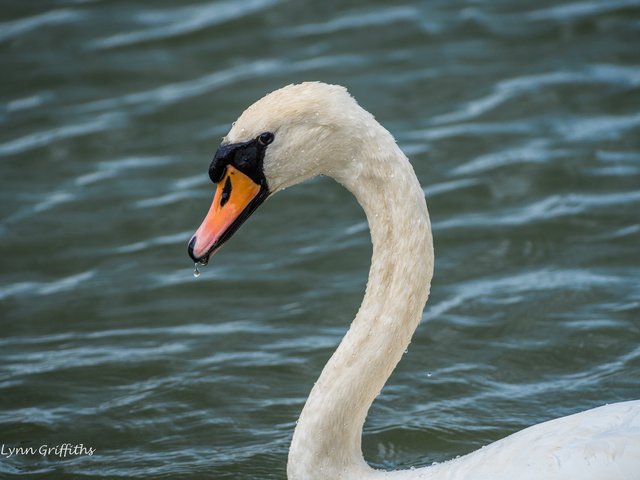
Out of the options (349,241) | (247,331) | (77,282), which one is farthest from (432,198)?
(77,282)

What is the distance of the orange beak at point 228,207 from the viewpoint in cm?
443

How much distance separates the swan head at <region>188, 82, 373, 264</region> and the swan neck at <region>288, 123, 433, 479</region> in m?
0.14

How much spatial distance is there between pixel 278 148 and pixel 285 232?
3580 mm

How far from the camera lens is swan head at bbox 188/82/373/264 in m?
4.32

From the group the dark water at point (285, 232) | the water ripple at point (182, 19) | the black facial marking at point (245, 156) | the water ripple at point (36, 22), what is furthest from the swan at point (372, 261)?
the water ripple at point (36, 22)

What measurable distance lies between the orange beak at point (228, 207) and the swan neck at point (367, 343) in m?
0.34

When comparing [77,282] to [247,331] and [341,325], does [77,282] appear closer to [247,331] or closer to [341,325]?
[247,331]

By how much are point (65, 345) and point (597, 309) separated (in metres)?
3.13

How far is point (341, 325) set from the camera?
22.4 feet

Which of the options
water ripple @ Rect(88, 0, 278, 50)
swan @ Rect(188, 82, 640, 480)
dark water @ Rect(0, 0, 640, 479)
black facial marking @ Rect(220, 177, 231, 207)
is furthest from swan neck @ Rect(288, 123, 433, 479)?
water ripple @ Rect(88, 0, 278, 50)

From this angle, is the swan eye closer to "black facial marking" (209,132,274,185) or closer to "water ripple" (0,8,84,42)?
"black facial marking" (209,132,274,185)

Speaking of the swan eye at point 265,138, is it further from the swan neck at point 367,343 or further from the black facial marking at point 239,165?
the swan neck at point 367,343

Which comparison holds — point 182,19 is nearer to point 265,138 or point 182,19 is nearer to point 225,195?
point 225,195

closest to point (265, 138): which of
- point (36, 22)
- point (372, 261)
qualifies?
point (372, 261)
